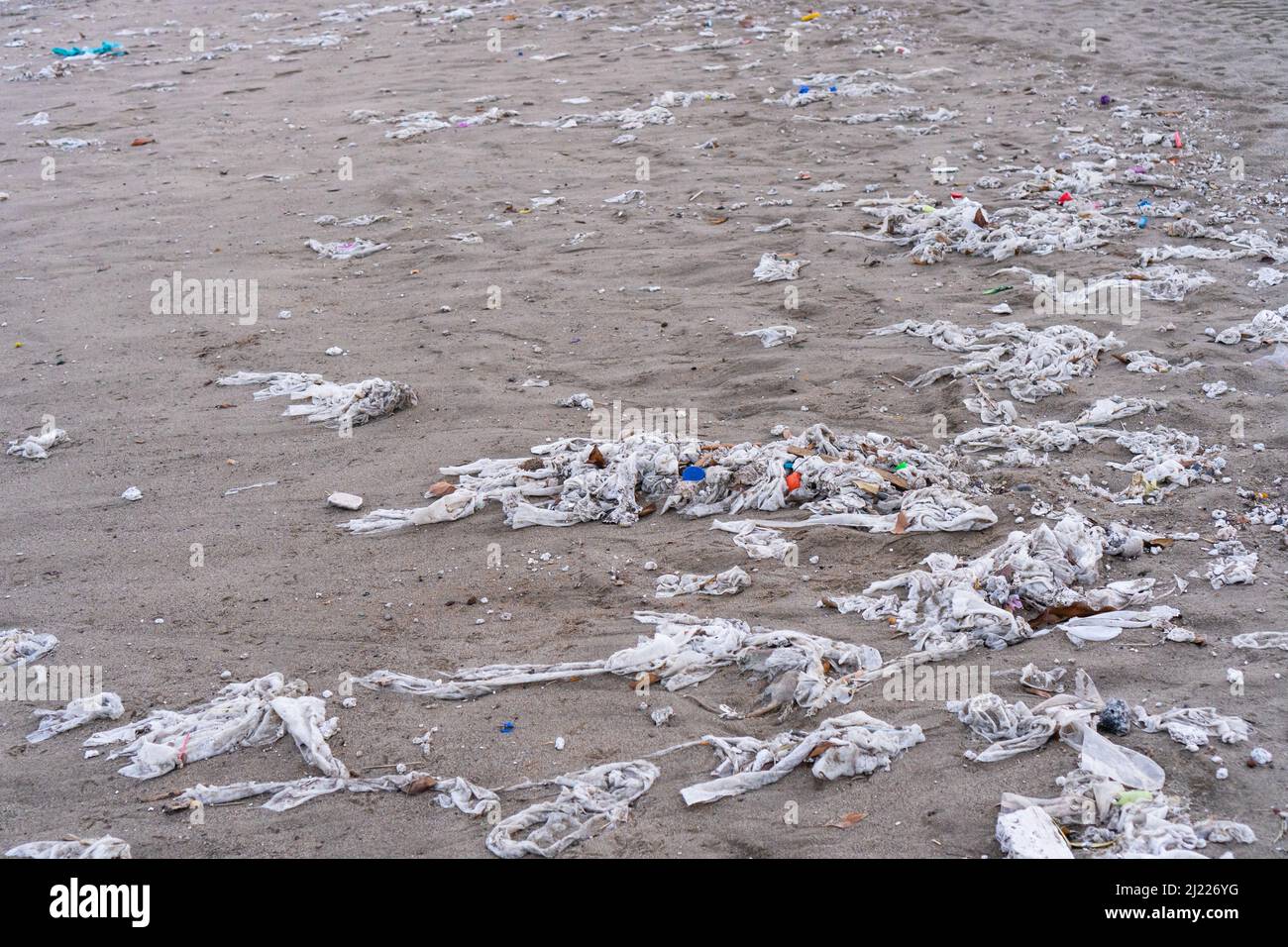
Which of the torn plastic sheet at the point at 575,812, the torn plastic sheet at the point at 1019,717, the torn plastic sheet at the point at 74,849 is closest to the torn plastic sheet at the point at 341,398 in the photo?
the torn plastic sheet at the point at 74,849

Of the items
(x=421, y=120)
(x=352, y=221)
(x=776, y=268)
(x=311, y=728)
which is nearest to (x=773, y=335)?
(x=776, y=268)

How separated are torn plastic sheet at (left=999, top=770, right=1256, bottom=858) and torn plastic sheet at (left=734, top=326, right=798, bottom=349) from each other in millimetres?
2914

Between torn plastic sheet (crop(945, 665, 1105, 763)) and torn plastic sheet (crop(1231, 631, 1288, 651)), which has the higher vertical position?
torn plastic sheet (crop(1231, 631, 1288, 651))

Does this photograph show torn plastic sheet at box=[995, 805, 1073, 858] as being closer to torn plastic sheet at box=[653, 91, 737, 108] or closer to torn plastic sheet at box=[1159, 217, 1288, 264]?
torn plastic sheet at box=[1159, 217, 1288, 264]

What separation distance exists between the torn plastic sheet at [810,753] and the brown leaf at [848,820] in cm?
14

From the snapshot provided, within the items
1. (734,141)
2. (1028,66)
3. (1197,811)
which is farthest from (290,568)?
(1028,66)

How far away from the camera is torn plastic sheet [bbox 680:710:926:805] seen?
8.59 ft

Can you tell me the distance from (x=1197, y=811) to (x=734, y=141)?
246 inches

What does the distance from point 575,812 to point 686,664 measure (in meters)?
0.66

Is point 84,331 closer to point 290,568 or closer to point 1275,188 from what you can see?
point 290,568

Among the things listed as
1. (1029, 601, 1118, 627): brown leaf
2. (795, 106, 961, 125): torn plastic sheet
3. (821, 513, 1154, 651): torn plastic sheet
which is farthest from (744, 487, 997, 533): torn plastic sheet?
(795, 106, 961, 125): torn plastic sheet

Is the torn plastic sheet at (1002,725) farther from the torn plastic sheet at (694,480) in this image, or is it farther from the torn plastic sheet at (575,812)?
the torn plastic sheet at (694,480)

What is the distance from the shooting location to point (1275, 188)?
20.1 feet

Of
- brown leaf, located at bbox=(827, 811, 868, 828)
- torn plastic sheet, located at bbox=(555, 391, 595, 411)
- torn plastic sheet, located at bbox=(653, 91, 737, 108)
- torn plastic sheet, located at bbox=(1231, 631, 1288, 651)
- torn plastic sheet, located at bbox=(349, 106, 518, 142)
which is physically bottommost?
brown leaf, located at bbox=(827, 811, 868, 828)
